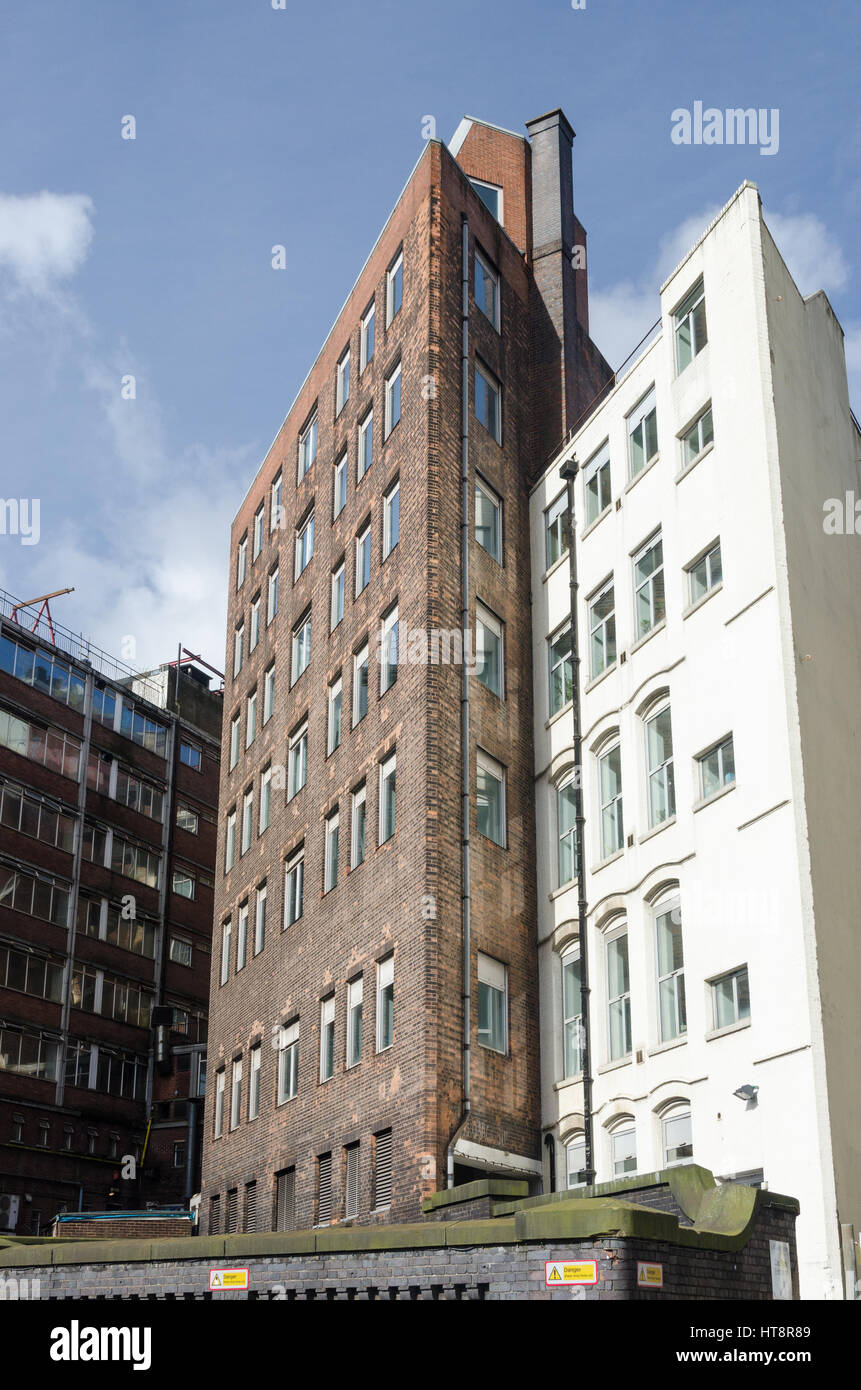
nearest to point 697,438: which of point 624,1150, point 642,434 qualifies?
point 642,434

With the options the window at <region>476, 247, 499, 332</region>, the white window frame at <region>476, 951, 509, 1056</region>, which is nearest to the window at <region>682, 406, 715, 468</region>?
the window at <region>476, 247, 499, 332</region>

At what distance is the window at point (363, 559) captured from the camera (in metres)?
35.1

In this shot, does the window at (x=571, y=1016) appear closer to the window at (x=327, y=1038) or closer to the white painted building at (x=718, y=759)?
the white painted building at (x=718, y=759)

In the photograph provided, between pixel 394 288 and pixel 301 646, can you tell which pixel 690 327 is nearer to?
pixel 394 288

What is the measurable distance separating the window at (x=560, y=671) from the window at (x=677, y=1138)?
973 cm

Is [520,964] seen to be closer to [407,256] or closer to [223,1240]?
[223,1240]

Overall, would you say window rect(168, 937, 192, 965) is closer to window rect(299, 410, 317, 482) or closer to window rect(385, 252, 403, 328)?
window rect(299, 410, 317, 482)

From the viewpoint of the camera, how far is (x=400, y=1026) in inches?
1086

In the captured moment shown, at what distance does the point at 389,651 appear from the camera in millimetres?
32094

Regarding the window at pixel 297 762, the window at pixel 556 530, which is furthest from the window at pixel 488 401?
the window at pixel 297 762

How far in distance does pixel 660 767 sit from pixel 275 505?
2124 cm

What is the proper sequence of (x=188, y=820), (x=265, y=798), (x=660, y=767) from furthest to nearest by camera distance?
(x=188, y=820), (x=265, y=798), (x=660, y=767)

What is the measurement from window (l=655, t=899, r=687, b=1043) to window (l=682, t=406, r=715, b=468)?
8.55m

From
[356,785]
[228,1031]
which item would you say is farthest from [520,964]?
[228,1031]
